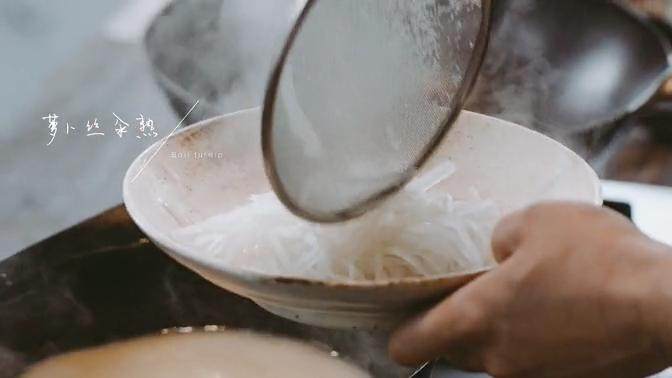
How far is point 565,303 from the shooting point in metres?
0.67

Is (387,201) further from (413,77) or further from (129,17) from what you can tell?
(129,17)

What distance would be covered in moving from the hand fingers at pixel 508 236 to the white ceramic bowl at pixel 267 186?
4 cm

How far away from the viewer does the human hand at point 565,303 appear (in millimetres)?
653

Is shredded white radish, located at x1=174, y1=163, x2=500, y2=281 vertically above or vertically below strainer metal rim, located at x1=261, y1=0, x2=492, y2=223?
below

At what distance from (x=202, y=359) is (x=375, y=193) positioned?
0.47 metres

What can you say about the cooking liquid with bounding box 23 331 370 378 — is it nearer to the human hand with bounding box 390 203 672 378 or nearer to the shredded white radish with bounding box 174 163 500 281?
the shredded white radish with bounding box 174 163 500 281

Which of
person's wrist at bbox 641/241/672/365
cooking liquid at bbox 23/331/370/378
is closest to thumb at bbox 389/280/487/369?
person's wrist at bbox 641/241/672/365

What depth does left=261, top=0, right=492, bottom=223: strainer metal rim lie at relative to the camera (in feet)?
2.26

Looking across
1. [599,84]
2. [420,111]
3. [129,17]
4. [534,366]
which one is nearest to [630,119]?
[599,84]

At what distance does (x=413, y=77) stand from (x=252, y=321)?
0.53 meters

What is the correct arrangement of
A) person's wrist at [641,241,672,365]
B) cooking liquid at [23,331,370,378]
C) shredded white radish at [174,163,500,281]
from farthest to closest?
cooking liquid at [23,331,370,378]
shredded white radish at [174,163,500,281]
person's wrist at [641,241,672,365]

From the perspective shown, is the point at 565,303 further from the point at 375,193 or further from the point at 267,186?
the point at 267,186

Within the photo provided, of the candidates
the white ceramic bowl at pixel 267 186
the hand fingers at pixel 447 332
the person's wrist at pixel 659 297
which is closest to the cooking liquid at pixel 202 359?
the white ceramic bowl at pixel 267 186

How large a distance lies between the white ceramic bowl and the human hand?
0.11 ft
